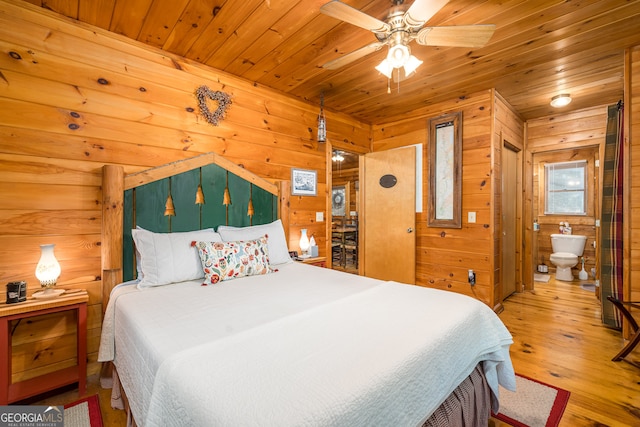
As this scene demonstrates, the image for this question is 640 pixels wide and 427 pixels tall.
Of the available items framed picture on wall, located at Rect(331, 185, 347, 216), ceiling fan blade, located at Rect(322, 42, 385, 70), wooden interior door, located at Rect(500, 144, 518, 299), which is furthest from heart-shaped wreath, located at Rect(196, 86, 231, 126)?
framed picture on wall, located at Rect(331, 185, 347, 216)

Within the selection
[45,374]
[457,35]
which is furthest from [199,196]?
[457,35]

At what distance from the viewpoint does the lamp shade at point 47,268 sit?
1747 millimetres

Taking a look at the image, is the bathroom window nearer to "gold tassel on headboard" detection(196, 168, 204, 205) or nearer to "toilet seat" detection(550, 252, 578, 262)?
"toilet seat" detection(550, 252, 578, 262)

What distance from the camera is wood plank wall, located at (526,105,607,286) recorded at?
3.81 meters

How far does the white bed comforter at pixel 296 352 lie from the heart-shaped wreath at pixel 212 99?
5.13 feet

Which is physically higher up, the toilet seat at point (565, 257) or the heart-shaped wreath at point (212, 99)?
the heart-shaped wreath at point (212, 99)

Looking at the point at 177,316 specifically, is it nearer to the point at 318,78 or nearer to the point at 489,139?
the point at 318,78

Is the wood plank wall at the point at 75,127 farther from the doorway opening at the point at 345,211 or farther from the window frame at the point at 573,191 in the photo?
the window frame at the point at 573,191

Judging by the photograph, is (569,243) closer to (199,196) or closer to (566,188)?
(566,188)

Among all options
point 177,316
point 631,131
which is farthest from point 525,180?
point 177,316

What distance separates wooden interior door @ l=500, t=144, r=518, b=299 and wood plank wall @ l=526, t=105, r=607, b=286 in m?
0.48

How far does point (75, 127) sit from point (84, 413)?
1.82 metres

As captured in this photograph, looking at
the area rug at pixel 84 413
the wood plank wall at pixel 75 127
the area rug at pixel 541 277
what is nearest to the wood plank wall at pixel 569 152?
the area rug at pixel 541 277

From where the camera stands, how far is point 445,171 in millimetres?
3494
